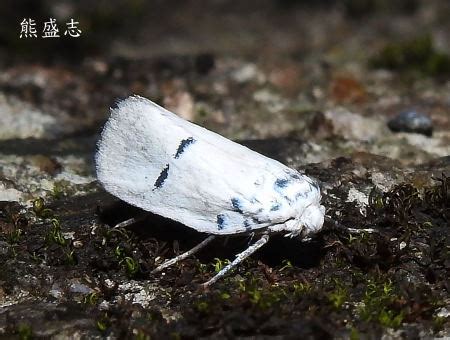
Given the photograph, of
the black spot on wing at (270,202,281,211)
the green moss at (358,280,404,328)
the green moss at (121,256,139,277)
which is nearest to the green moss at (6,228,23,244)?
the green moss at (121,256,139,277)

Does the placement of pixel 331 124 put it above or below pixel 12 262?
above

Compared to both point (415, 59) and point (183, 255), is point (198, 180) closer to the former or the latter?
point (183, 255)

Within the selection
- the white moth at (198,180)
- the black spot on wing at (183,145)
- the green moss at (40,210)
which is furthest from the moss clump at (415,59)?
the green moss at (40,210)

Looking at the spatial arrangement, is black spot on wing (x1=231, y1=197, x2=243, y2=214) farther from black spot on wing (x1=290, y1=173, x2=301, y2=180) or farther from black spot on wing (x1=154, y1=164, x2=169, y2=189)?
black spot on wing (x1=154, y1=164, x2=169, y2=189)

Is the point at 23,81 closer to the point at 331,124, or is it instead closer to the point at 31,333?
the point at 331,124

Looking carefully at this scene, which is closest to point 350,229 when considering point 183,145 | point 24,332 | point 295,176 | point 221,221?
point 295,176

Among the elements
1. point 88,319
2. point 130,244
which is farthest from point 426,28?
point 88,319
